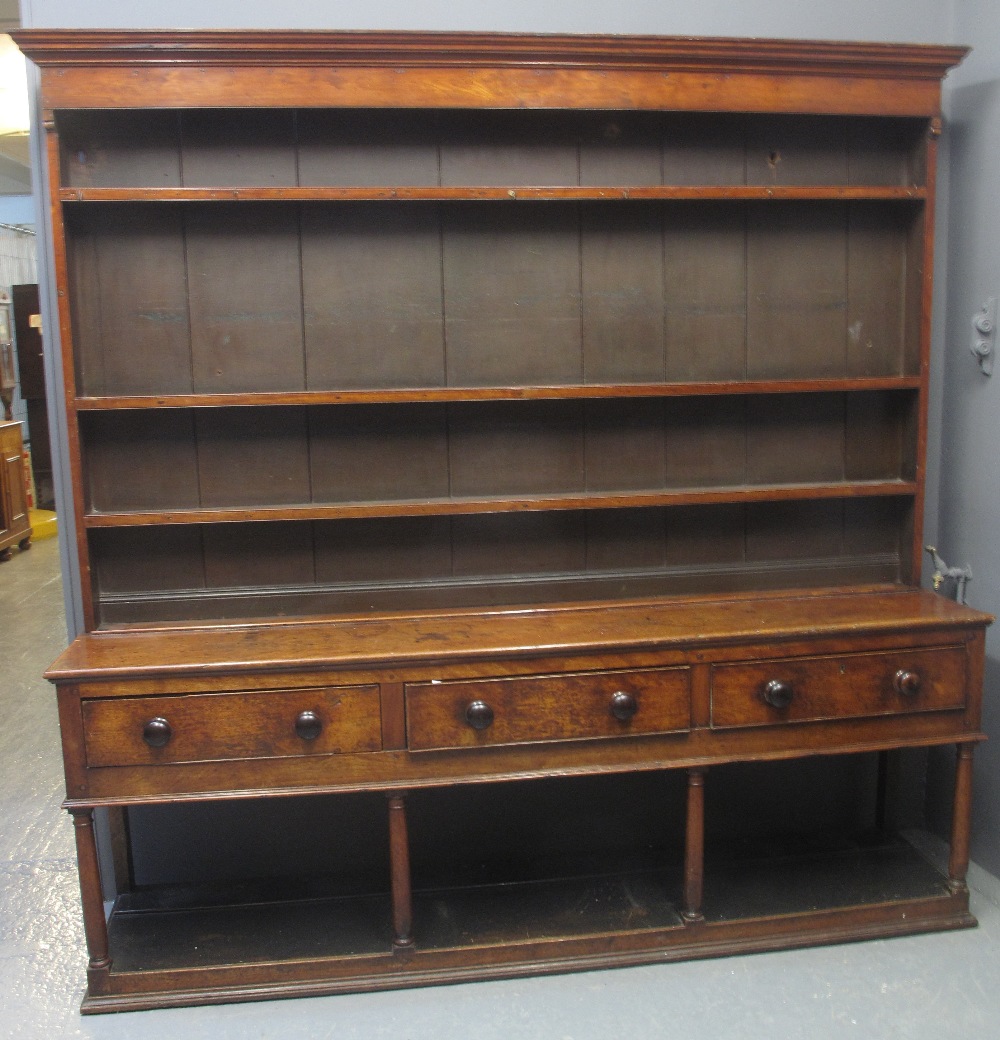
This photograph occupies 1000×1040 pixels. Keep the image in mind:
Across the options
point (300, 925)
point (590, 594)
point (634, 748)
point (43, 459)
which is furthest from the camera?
point (43, 459)

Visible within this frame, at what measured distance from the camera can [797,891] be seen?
2592 mm

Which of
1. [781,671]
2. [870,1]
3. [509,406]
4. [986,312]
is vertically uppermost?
[870,1]

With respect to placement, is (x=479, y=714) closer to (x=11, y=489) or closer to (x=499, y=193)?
(x=499, y=193)

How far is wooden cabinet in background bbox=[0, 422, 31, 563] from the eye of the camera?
24.0 feet

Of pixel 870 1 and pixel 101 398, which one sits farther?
pixel 870 1

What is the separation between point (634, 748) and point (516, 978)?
0.63 m

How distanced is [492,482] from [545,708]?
2.14 feet

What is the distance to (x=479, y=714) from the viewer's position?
2244mm

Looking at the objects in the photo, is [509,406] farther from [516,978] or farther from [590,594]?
[516,978]

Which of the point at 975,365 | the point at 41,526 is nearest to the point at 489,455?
the point at 975,365

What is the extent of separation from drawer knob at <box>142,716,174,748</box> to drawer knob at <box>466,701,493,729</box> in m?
0.67

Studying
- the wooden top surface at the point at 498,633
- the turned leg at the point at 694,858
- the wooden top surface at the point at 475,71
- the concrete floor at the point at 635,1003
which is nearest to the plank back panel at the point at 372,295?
the wooden top surface at the point at 475,71

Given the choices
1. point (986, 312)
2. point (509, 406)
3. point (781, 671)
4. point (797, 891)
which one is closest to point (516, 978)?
point (797, 891)

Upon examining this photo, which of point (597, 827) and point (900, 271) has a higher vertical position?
point (900, 271)
